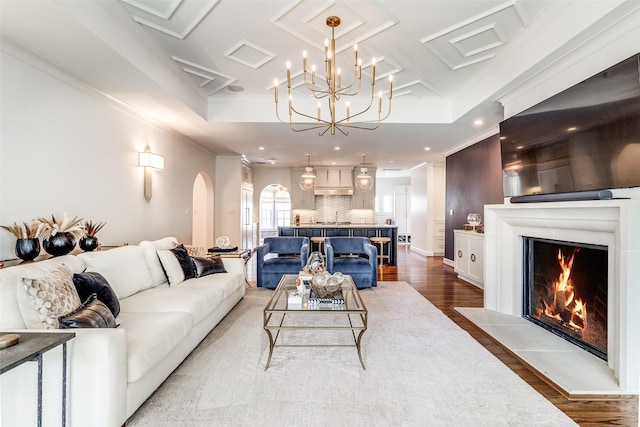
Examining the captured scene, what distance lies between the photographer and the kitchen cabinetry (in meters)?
9.46

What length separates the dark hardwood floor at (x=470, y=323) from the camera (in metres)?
1.85

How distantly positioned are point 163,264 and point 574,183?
4013 mm

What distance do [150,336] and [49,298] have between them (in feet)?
1.98

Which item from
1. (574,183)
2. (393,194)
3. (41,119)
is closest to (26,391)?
(41,119)

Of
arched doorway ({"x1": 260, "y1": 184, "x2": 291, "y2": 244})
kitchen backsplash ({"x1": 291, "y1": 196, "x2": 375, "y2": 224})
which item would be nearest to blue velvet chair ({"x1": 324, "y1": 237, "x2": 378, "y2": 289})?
kitchen backsplash ({"x1": 291, "y1": 196, "x2": 375, "y2": 224})

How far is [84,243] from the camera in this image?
9.87ft

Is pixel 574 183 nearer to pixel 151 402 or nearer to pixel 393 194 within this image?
pixel 151 402

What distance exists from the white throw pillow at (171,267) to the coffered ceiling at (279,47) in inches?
74.3

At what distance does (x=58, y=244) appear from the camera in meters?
2.57

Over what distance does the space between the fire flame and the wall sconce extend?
5.12m

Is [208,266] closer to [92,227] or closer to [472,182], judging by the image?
[92,227]

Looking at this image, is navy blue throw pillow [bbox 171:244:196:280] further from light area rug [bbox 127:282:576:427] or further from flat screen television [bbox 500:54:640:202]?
flat screen television [bbox 500:54:640:202]

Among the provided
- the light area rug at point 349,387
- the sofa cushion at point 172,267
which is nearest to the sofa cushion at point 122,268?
the sofa cushion at point 172,267

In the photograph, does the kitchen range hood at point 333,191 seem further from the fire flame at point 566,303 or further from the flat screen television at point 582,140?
the fire flame at point 566,303
